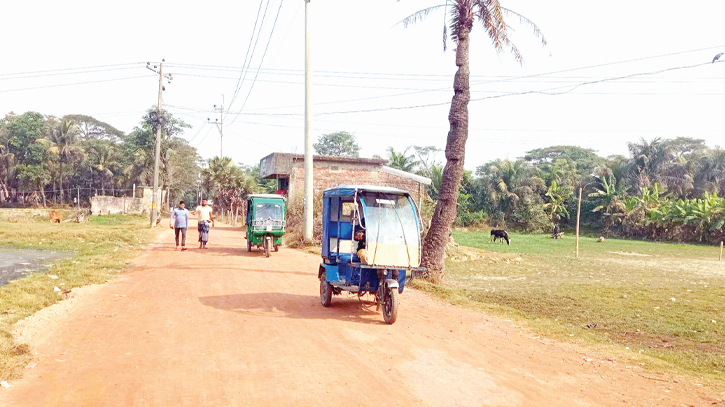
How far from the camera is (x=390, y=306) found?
916cm

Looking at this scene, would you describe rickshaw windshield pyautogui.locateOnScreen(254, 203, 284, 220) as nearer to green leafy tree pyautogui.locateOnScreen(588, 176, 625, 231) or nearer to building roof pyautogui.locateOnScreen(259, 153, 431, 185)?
building roof pyautogui.locateOnScreen(259, 153, 431, 185)

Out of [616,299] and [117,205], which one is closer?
[616,299]

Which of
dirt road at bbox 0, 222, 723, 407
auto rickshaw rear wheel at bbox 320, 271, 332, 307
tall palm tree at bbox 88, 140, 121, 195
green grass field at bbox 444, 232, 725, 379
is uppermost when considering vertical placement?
tall palm tree at bbox 88, 140, 121, 195

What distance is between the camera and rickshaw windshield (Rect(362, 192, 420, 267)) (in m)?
9.46

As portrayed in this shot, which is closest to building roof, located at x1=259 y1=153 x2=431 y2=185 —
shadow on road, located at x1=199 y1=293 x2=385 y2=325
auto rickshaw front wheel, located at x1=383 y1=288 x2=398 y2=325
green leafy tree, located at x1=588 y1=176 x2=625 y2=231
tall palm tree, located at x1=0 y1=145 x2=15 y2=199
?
shadow on road, located at x1=199 y1=293 x2=385 y2=325

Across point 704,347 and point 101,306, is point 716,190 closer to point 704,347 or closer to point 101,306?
point 704,347

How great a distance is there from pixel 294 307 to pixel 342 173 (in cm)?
2055

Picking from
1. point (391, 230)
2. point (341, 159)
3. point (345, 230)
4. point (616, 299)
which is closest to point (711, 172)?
point (341, 159)

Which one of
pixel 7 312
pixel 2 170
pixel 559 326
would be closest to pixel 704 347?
pixel 559 326

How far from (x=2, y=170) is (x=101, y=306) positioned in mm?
59259

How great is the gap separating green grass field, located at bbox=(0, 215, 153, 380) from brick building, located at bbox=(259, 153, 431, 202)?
27.6 ft

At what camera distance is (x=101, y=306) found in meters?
10.1

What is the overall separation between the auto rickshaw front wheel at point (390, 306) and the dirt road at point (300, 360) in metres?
0.19

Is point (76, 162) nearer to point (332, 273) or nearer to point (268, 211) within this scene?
point (268, 211)
